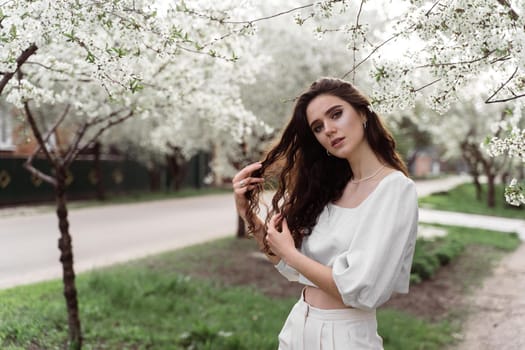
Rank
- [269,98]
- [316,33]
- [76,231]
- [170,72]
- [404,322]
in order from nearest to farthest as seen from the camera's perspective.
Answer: [316,33]
[170,72]
[404,322]
[269,98]
[76,231]

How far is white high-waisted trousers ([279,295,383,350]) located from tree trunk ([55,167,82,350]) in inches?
115

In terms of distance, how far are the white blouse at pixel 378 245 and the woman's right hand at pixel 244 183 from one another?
55cm

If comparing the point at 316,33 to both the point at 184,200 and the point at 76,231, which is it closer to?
the point at 76,231

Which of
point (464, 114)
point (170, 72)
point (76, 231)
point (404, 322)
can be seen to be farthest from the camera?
point (464, 114)

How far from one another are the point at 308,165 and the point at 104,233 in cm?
1071

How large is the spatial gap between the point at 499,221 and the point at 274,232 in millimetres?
17297

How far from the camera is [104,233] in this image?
41.2 feet

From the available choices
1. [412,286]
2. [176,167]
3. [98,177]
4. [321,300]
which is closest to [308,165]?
[321,300]

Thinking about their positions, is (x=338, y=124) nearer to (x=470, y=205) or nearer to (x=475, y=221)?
(x=475, y=221)

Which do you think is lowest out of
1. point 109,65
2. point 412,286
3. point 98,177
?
point 412,286

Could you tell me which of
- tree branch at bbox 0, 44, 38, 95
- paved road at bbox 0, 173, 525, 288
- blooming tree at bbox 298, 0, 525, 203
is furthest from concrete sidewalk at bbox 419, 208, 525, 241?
tree branch at bbox 0, 44, 38, 95

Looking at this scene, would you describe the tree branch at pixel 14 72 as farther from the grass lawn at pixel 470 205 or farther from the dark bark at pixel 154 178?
the dark bark at pixel 154 178

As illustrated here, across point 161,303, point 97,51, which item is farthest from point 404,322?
point 97,51

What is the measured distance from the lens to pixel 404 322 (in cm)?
612
